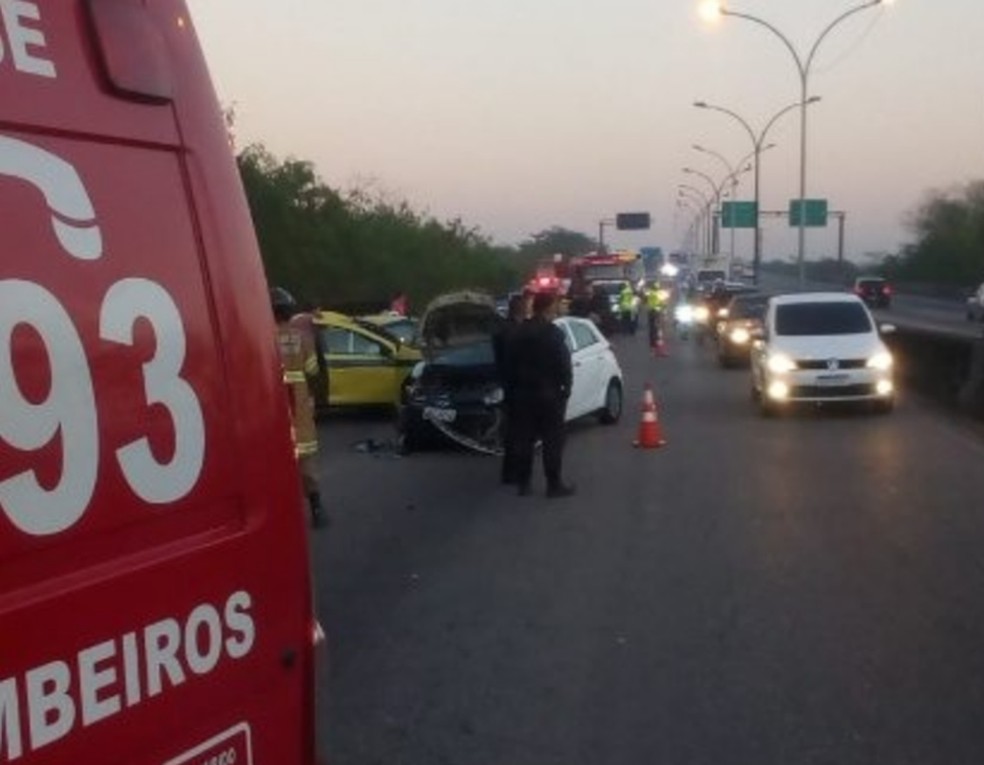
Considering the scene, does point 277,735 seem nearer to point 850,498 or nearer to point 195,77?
point 195,77

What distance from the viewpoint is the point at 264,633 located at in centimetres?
352

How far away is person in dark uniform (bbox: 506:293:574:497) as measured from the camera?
16.1 m

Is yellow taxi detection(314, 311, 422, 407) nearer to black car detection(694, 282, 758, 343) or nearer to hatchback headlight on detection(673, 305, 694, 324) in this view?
black car detection(694, 282, 758, 343)

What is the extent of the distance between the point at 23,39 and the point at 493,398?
17.6 m

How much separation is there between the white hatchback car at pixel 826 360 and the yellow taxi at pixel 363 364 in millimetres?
4807

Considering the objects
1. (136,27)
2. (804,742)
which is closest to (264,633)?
(136,27)

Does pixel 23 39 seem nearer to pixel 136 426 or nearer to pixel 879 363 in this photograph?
pixel 136 426

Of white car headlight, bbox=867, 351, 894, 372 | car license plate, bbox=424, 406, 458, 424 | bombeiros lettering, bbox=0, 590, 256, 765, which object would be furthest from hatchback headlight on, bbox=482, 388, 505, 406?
bombeiros lettering, bbox=0, 590, 256, 765

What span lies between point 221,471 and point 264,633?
1.03ft

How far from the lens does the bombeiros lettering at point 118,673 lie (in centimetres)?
273

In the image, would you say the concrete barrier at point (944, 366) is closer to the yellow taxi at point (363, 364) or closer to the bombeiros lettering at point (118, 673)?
the yellow taxi at point (363, 364)

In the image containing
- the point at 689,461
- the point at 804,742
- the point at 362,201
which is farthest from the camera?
the point at 362,201

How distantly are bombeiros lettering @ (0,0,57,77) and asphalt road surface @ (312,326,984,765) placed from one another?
1.45 meters

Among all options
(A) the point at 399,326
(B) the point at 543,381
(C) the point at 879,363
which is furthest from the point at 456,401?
(A) the point at 399,326
